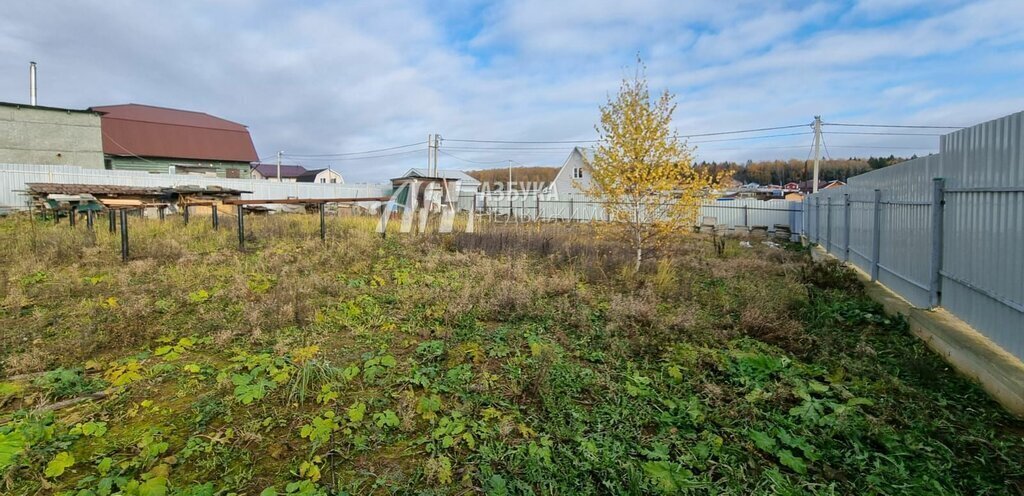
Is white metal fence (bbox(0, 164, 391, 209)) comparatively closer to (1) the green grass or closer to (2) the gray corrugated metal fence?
(1) the green grass

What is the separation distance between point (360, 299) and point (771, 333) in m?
4.49

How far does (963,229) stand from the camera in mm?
3729

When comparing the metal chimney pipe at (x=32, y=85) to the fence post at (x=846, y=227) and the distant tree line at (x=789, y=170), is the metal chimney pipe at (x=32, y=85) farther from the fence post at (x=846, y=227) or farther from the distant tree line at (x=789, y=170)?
the distant tree line at (x=789, y=170)

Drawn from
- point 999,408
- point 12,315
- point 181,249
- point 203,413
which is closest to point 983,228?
point 999,408

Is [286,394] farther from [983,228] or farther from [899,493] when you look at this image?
[983,228]

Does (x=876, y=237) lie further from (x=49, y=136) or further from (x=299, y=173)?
(x=299, y=173)

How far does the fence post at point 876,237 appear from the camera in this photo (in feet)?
20.1

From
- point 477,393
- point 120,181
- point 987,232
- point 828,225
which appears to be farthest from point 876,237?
point 120,181

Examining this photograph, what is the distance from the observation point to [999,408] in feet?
9.32

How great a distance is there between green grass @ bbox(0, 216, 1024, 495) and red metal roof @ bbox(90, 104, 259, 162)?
88.9ft

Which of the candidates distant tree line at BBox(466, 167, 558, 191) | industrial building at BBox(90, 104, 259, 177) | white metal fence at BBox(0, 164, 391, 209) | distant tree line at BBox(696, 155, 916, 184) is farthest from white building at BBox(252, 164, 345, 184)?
distant tree line at BBox(696, 155, 916, 184)

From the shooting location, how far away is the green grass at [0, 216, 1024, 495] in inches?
88.9

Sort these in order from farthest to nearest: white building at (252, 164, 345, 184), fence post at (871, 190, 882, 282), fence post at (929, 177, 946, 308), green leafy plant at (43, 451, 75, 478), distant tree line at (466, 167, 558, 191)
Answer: white building at (252, 164, 345, 184)
distant tree line at (466, 167, 558, 191)
fence post at (871, 190, 882, 282)
fence post at (929, 177, 946, 308)
green leafy plant at (43, 451, 75, 478)

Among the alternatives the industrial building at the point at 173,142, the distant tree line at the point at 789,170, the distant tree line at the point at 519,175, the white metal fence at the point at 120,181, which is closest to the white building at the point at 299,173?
the distant tree line at the point at 519,175
